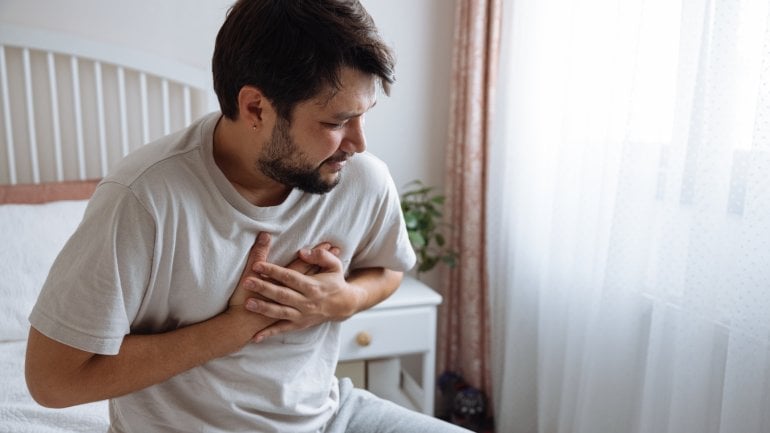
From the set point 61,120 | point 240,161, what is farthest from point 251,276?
point 61,120

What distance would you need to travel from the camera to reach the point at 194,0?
2020 mm

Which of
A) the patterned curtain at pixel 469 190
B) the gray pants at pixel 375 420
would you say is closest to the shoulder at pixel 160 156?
the gray pants at pixel 375 420

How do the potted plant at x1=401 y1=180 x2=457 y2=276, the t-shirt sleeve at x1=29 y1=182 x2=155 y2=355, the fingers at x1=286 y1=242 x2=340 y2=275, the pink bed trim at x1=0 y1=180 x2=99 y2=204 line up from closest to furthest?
1. the t-shirt sleeve at x1=29 y1=182 x2=155 y2=355
2. the fingers at x1=286 y1=242 x2=340 y2=275
3. the pink bed trim at x1=0 y1=180 x2=99 y2=204
4. the potted plant at x1=401 y1=180 x2=457 y2=276

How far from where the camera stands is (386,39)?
Result: 219cm

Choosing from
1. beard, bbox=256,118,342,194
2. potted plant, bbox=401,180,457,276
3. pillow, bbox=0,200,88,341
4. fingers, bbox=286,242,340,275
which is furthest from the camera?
potted plant, bbox=401,180,457,276

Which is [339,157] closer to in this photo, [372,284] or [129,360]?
[372,284]

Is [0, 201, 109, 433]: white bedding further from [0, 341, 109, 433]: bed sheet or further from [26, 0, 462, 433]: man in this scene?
[26, 0, 462, 433]: man

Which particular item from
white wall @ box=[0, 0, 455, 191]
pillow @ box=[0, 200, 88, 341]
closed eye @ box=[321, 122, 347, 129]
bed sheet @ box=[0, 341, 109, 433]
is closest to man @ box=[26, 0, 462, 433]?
closed eye @ box=[321, 122, 347, 129]

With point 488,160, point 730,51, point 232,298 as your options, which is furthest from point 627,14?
point 232,298

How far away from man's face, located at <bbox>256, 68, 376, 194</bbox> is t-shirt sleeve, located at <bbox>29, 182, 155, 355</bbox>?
20 cm

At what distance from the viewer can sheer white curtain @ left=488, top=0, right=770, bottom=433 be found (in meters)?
1.23

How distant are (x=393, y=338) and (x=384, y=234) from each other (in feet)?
2.62

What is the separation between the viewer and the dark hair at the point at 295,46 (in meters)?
0.86

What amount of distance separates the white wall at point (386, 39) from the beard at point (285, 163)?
1249 mm
